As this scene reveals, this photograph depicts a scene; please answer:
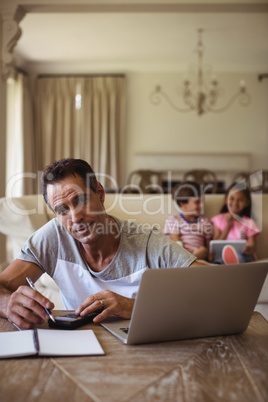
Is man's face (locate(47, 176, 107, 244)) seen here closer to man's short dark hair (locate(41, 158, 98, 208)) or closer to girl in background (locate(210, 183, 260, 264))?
man's short dark hair (locate(41, 158, 98, 208))

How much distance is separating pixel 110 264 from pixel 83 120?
6447 mm

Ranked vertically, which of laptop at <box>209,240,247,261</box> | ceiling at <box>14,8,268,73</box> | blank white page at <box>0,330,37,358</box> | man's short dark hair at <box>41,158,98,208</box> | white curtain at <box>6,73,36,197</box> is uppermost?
ceiling at <box>14,8,268,73</box>

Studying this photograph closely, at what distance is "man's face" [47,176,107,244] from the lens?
1.28 meters

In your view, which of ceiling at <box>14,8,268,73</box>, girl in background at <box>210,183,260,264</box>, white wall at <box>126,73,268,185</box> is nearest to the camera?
girl in background at <box>210,183,260,264</box>

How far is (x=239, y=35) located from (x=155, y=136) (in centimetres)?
219

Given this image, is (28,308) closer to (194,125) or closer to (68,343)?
(68,343)

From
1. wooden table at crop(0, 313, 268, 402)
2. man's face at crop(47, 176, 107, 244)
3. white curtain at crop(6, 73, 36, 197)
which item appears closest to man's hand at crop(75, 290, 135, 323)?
wooden table at crop(0, 313, 268, 402)

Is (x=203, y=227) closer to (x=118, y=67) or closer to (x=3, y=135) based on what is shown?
(x=3, y=135)

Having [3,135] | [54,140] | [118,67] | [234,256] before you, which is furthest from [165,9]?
[54,140]

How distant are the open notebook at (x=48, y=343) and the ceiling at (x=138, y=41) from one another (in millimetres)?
3973

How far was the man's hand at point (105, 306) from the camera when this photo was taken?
109 centimetres

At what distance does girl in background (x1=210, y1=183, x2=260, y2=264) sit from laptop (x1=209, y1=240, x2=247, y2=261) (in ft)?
0.27

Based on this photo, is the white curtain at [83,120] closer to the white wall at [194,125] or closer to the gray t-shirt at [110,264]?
the white wall at [194,125]

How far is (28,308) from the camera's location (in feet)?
3.53
